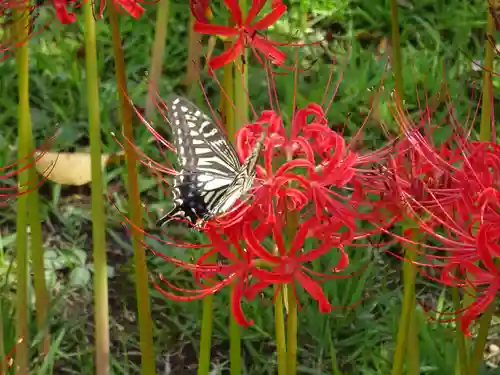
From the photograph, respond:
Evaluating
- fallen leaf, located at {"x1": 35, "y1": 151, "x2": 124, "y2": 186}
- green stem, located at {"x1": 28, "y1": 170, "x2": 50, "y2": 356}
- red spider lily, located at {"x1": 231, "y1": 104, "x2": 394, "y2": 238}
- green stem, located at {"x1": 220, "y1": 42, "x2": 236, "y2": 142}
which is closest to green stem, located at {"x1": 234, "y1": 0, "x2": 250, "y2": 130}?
green stem, located at {"x1": 220, "y1": 42, "x2": 236, "y2": 142}

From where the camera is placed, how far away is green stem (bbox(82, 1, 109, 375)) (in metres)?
1.28

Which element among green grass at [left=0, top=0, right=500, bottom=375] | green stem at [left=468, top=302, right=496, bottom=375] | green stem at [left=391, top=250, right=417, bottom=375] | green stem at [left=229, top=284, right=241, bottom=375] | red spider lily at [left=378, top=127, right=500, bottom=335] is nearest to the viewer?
red spider lily at [left=378, top=127, right=500, bottom=335]

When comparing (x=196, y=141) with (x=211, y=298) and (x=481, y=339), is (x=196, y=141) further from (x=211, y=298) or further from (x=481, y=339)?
(x=481, y=339)

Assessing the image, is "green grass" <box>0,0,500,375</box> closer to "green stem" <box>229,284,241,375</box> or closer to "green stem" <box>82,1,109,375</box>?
"green stem" <box>82,1,109,375</box>

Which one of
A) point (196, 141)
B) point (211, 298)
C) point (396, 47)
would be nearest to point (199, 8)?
point (196, 141)

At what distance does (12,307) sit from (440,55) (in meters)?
1.64

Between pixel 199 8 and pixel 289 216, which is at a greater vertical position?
pixel 199 8

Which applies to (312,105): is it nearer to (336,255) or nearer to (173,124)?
(173,124)

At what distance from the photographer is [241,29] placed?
1178 millimetres

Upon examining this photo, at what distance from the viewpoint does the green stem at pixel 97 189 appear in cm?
128

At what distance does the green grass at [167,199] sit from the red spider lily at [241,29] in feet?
1.43

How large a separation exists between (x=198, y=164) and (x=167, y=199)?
1.31 metres

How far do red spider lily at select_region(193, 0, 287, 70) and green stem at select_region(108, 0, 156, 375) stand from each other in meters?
0.12

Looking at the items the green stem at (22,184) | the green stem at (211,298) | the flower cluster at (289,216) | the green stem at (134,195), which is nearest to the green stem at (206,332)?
the green stem at (211,298)
